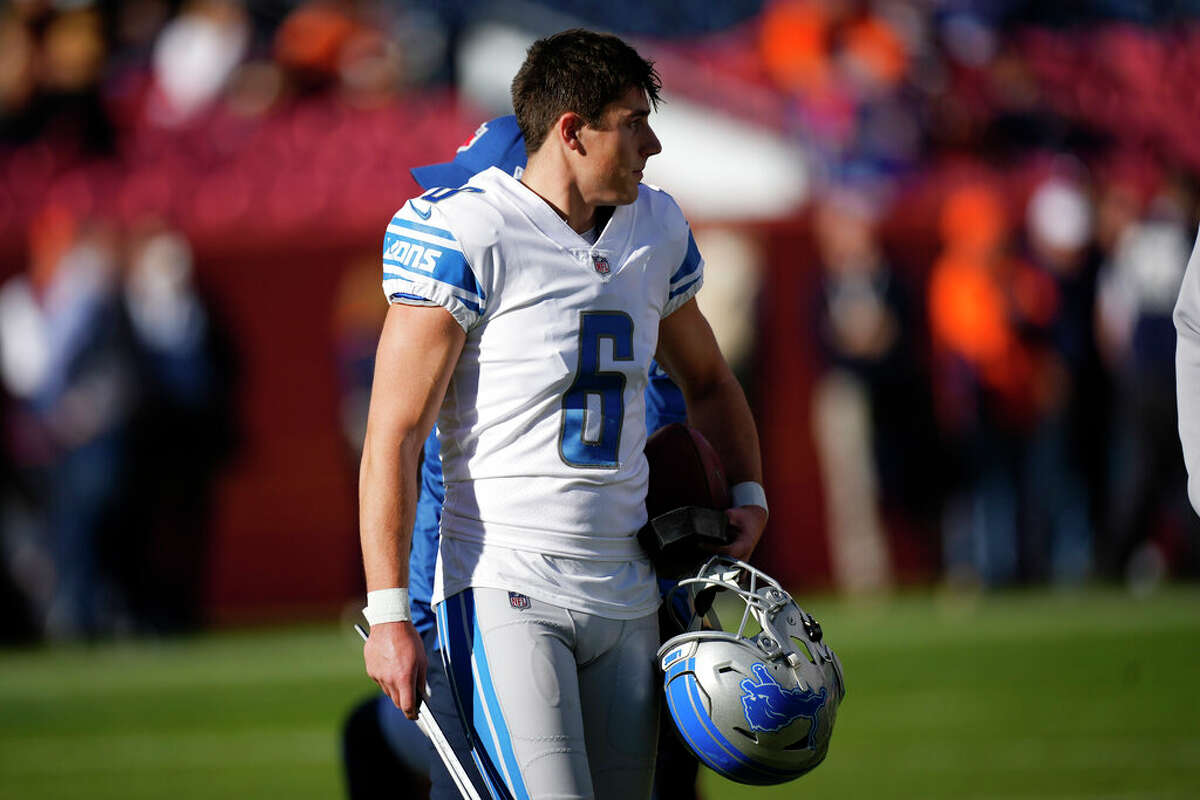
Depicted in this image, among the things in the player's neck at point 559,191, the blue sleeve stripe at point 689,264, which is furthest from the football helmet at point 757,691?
the player's neck at point 559,191

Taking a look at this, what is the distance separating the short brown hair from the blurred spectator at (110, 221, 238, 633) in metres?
7.87

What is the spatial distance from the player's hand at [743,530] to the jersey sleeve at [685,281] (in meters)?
0.41

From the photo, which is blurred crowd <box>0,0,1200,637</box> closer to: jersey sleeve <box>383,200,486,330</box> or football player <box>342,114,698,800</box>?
football player <box>342,114,698,800</box>

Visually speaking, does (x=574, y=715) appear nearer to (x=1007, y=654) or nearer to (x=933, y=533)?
(x=1007, y=654)

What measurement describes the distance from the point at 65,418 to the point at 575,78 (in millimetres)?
8058

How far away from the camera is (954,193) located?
11.1 m

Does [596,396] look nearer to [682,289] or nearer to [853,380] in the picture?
[682,289]

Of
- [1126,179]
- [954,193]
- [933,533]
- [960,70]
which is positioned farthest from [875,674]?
[960,70]

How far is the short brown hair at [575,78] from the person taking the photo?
3.21 meters

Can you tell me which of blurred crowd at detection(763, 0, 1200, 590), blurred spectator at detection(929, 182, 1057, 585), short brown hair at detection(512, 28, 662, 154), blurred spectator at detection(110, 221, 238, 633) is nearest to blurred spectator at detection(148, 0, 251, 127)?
blurred spectator at detection(110, 221, 238, 633)

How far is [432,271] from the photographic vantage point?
3125 mm

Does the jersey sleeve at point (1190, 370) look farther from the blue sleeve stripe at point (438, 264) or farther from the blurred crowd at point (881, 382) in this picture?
the blurred crowd at point (881, 382)

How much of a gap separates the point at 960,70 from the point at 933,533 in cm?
417

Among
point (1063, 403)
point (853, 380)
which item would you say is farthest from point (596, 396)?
point (1063, 403)
